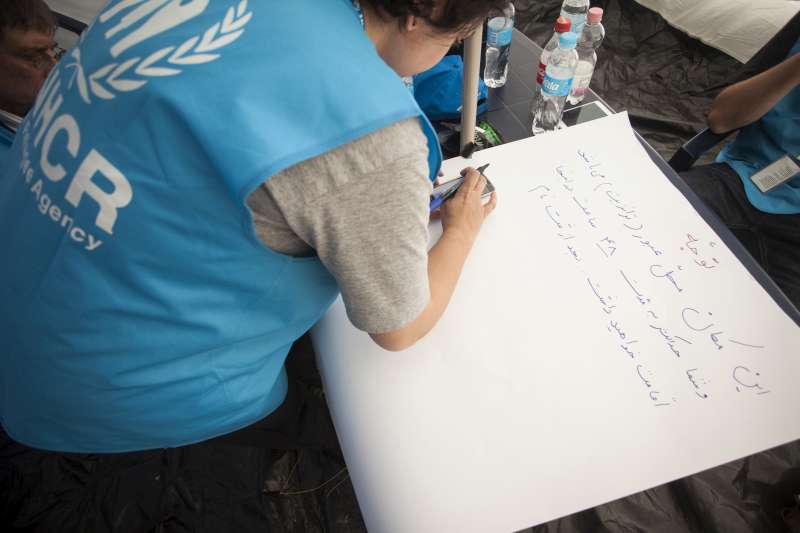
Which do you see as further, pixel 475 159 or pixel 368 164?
pixel 475 159

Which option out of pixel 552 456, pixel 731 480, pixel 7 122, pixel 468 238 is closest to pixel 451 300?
pixel 468 238

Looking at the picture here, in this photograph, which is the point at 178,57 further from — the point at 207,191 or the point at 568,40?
the point at 568,40

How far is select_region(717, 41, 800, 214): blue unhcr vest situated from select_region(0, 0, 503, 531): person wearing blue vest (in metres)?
0.93

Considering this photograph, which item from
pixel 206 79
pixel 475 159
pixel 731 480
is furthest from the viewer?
pixel 731 480

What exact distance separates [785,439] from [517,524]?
352 millimetres

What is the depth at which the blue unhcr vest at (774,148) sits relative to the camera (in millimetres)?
1018

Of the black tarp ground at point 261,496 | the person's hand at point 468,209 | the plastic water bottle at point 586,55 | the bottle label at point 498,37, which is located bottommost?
the black tarp ground at point 261,496

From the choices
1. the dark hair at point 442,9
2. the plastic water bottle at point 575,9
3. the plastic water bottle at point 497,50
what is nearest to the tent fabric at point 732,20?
the plastic water bottle at point 575,9

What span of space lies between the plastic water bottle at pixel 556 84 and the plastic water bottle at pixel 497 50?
5.7 inches

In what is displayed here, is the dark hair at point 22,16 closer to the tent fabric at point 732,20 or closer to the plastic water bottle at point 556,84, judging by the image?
the plastic water bottle at point 556,84

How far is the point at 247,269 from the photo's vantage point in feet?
1.57

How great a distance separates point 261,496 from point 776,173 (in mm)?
1420

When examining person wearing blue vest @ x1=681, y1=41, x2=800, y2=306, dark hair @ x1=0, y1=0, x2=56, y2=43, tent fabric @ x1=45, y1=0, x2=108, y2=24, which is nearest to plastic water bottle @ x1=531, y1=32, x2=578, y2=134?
person wearing blue vest @ x1=681, y1=41, x2=800, y2=306

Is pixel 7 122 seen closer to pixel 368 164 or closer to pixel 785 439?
pixel 368 164
